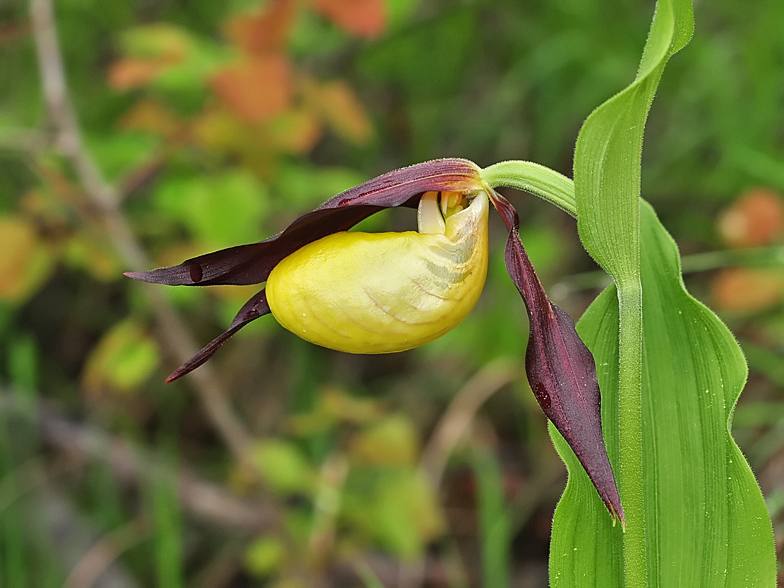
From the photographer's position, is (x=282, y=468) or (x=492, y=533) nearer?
(x=492, y=533)

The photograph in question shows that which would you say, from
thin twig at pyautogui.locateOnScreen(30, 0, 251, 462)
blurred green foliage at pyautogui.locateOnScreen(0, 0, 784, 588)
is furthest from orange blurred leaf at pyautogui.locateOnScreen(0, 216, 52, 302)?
thin twig at pyautogui.locateOnScreen(30, 0, 251, 462)

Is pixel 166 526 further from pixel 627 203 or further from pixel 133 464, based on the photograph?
pixel 627 203

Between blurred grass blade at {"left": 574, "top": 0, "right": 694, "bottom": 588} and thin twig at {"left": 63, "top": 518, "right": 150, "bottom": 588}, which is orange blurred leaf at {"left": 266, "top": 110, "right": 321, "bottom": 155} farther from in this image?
blurred grass blade at {"left": 574, "top": 0, "right": 694, "bottom": 588}

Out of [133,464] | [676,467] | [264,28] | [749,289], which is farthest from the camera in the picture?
[133,464]

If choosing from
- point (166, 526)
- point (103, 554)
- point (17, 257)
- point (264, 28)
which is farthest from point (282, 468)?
point (264, 28)

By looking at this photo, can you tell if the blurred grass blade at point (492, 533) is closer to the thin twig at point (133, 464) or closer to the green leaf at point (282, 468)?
the green leaf at point (282, 468)

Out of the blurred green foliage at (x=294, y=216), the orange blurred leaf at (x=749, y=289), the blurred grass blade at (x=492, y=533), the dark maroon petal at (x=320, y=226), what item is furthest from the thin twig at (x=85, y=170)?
the orange blurred leaf at (x=749, y=289)
